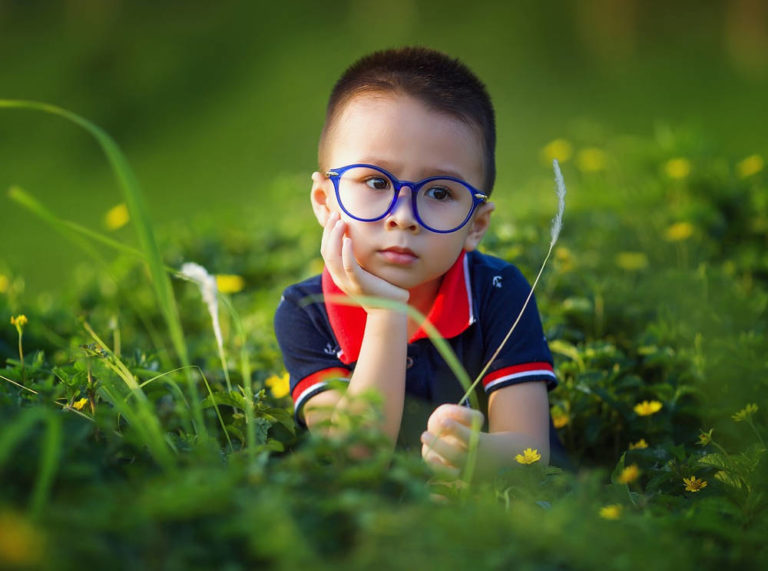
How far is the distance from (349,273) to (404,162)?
29 centimetres

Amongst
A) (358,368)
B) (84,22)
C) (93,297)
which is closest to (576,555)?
(358,368)

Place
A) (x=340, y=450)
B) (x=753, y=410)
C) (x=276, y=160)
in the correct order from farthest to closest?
(x=276, y=160) → (x=753, y=410) → (x=340, y=450)

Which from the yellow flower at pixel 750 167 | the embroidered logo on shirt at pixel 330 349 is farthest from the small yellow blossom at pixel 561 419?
the yellow flower at pixel 750 167

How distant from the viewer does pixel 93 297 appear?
3520 mm

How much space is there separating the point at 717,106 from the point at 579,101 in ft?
4.30

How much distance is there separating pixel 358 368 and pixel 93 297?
1.95 m

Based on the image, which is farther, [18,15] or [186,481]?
[18,15]

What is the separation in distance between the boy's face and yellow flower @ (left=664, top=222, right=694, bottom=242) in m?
1.74

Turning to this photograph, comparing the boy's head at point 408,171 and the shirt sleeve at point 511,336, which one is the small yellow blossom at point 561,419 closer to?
the shirt sleeve at point 511,336

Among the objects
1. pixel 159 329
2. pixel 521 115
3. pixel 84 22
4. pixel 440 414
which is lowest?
pixel 159 329

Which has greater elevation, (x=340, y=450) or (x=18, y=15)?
(x=18, y=15)

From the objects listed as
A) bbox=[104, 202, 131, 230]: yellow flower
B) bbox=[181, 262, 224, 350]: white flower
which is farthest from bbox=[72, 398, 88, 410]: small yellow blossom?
bbox=[104, 202, 131, 230]: yellow flower

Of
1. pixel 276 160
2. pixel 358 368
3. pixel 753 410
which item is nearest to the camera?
pixel 358 368

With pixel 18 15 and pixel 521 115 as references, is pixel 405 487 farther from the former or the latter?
pixel 18 15
